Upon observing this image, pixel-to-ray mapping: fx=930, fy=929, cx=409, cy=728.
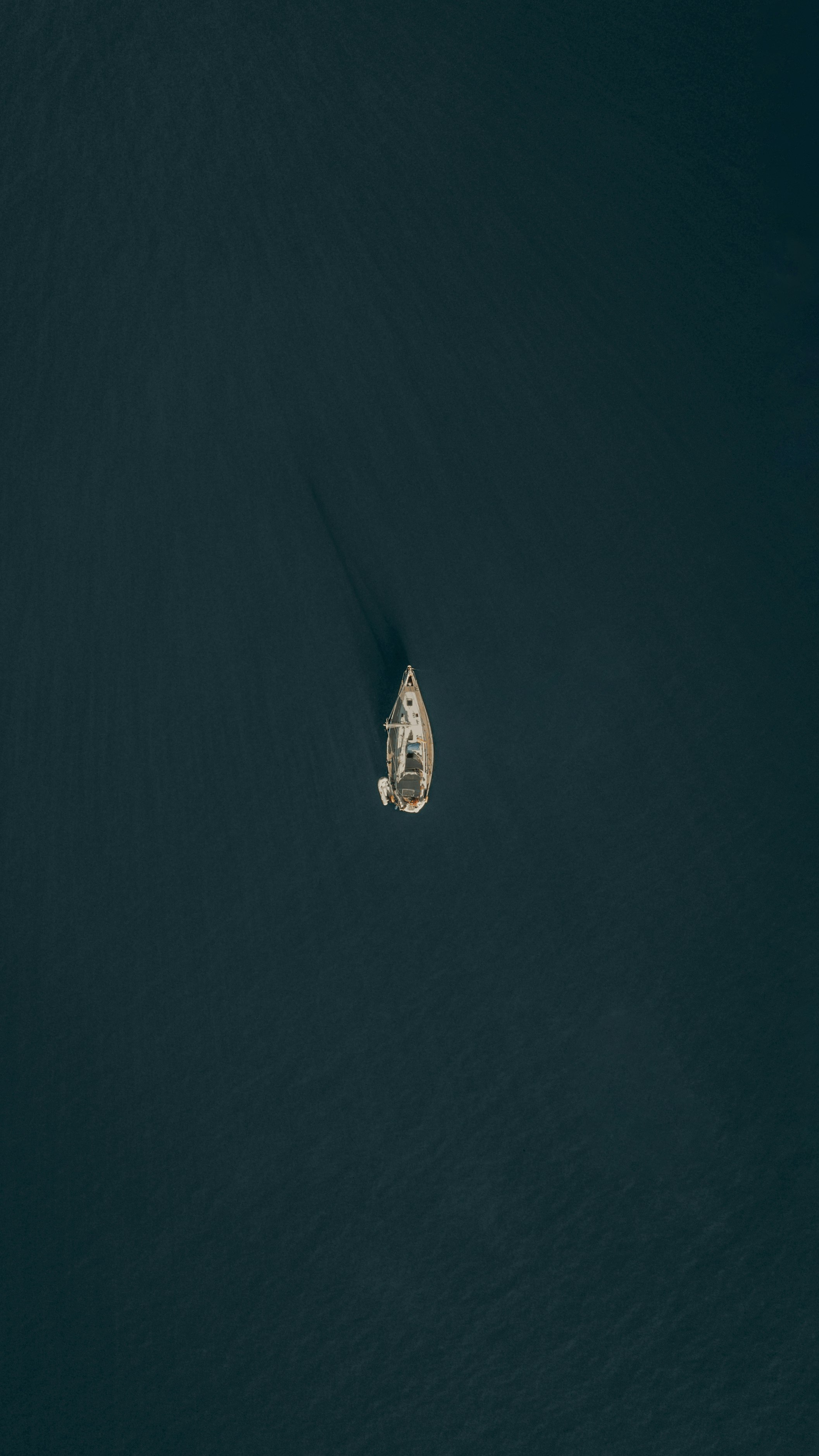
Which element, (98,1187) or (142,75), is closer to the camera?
(98,1187)

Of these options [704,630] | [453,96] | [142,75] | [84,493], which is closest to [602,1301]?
[704,630]

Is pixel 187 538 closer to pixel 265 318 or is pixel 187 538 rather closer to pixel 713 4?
pixel 265 318

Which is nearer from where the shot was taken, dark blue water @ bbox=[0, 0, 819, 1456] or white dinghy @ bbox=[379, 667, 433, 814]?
white dinghy @ bbox=[379, 667, 433, 814]

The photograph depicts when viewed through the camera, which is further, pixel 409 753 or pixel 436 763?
pixel 436 763

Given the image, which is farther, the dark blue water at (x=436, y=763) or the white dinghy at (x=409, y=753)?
the dark blue water at (x=436, y=763)
